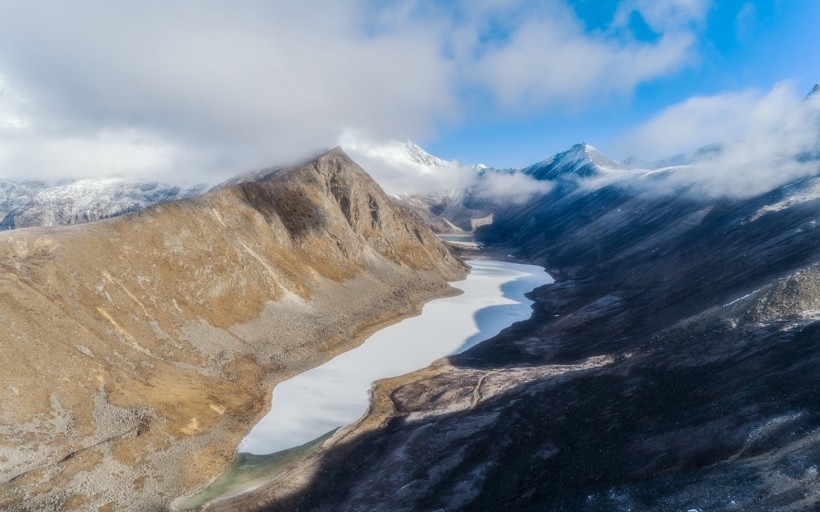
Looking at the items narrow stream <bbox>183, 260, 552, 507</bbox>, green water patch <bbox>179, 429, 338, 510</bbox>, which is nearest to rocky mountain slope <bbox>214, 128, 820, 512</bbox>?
green water patch <bbox>179, 429, 338, 510</bbox>

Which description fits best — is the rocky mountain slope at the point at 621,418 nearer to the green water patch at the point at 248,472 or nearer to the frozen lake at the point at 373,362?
the green water patch at the point at 248,472

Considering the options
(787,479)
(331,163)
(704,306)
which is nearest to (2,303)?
(787,479)

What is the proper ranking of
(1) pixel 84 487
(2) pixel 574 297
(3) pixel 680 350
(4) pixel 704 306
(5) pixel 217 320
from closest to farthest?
(1) pixel 84 487 → (3) pixel 680 350 → (4) pixel 704 306 → (5) pixel 217 320 → (2) pixel 574 297

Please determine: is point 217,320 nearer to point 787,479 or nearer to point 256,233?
point 256,233

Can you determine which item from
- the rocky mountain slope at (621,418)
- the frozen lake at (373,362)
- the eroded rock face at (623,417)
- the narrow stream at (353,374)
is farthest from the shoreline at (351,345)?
the eroded rock face at (623,417)

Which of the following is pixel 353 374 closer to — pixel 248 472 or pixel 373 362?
pixel 373 362

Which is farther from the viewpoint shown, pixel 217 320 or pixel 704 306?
pixel 217 320

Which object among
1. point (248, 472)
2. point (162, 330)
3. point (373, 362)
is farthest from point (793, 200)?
point (162, 330)
